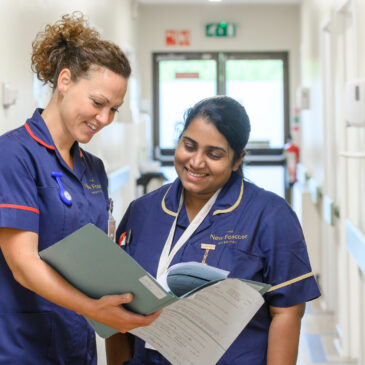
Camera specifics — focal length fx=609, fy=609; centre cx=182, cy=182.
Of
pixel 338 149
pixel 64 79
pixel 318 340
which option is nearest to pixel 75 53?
pixel 64 79

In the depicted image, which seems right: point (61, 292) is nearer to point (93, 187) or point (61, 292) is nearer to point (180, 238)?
point (180, 238)

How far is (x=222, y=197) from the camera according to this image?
158cm

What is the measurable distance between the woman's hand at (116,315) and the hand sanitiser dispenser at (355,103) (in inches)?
66.5

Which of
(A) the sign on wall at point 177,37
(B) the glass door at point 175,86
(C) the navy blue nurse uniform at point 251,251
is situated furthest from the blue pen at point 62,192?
(A) the sign on wall at point 177,37

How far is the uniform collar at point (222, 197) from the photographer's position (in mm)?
1562

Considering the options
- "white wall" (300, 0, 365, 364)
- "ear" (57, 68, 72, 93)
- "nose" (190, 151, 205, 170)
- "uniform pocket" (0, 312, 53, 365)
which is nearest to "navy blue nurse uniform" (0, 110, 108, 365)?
"uniform pocket" (0, 312, 53, 365)

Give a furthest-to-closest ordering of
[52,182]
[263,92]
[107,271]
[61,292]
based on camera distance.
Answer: [263,92]
[52,182]
[61,292]
[107,271]

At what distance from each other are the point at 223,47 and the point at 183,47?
546mm

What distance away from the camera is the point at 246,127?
1.60m

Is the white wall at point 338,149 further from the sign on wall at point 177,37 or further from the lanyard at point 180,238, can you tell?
the sign on wall at point 177,37

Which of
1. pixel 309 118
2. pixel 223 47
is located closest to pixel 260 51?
pixel 223 47

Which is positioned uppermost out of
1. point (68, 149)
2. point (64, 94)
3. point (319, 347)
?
point (64, 94)

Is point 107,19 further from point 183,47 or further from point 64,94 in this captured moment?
point 64,94

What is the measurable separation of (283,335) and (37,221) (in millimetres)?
659
